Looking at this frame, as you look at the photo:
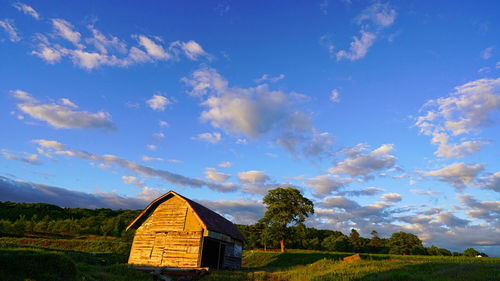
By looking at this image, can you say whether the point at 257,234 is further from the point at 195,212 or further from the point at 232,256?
the point at 195,212

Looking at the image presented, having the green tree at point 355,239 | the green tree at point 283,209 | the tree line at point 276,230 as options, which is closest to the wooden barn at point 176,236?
the tree line at point 276,230

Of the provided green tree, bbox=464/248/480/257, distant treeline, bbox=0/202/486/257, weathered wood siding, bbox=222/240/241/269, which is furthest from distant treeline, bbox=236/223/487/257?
weathered wood siding, bbox=222/240/241/269

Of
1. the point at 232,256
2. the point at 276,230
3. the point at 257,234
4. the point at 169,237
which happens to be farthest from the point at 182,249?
the point at 257,234

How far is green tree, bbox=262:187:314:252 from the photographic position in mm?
54500

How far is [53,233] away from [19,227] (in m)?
9.13

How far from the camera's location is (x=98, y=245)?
45.3 meters

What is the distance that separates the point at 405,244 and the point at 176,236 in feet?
266

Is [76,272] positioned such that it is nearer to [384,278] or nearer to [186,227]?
[186,227]

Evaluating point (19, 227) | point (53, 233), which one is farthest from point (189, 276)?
point (53, 233)

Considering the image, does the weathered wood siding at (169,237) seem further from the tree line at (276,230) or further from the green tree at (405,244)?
the green tree at (405,244)

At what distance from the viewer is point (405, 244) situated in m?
80.9

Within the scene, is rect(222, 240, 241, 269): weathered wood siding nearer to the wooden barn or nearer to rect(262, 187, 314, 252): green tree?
the wooden barn

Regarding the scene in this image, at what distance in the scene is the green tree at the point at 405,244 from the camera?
7872 centimetres

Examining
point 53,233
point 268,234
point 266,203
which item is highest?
point 266,203
